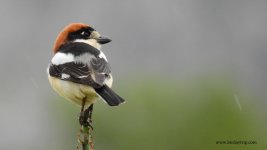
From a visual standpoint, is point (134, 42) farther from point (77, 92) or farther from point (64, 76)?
point (77, 92)

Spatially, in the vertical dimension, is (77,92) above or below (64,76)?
→ below

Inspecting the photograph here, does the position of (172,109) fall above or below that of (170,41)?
below

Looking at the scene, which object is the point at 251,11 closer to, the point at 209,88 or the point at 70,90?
the point at 209,88

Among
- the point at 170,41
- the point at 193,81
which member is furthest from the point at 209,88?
the point at 170,41

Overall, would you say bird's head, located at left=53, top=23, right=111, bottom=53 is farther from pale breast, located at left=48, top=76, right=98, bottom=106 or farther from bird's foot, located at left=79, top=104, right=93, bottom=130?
bird's foot, located at left=79, top=104, right=93, bottom=130

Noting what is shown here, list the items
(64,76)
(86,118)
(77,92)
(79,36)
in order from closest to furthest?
1. (86,118)
2. (77,92)
3. (64,76)
4. (79,36)

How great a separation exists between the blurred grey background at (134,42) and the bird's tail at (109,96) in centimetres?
619

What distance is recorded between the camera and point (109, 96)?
5973mm

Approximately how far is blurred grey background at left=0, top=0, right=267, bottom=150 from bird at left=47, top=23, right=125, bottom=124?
5.20 meters

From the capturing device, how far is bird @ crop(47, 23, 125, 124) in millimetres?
6199

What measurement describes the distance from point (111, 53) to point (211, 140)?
12107 millimetres

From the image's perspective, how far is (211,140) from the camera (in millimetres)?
10305

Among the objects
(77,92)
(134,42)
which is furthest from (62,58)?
(134,42)

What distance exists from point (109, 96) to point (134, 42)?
1977cm
